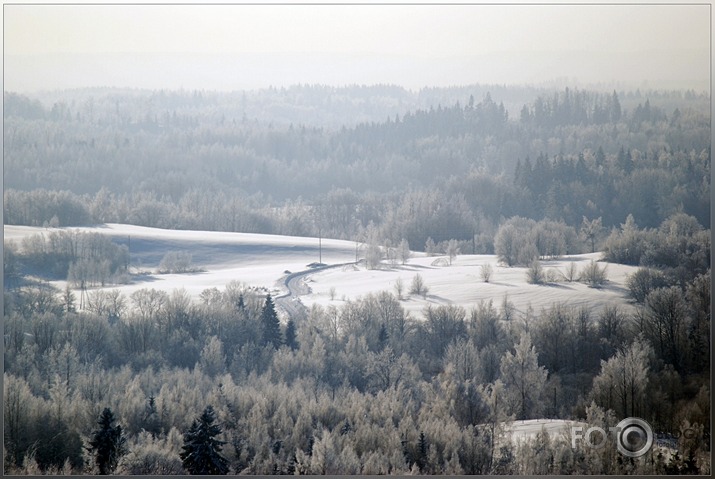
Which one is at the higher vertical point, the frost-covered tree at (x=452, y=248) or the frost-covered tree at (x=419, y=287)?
the frost-covered tree at (x=452, y=248)

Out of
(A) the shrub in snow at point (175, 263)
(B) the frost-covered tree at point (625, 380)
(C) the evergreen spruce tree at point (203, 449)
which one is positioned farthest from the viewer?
(A) the shrub in snow at point (175, 263)

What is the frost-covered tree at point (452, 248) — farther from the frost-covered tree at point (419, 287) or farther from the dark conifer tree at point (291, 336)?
the dark conifer tree at point (291, 336)

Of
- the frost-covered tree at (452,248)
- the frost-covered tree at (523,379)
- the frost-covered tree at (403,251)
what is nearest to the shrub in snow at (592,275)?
the frost-covered tree at (523,379)

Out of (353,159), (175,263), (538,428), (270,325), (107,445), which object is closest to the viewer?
(107,445)

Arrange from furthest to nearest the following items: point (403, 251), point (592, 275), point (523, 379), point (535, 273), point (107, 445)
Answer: point (403, 251), point (535, 273), point (592, 275), point (523, 379), point (107, 445)

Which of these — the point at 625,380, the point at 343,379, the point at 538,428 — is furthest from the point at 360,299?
the point at 625,380

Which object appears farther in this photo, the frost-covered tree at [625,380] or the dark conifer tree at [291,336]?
the dark conifer tree at [291,336]

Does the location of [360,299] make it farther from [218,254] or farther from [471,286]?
[218,254]
